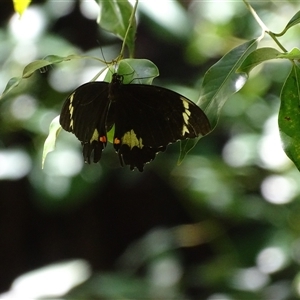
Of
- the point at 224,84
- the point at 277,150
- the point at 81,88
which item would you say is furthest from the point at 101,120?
the point at 277,150

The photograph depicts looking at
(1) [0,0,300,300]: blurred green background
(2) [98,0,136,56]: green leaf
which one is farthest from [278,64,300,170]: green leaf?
(1) [0,0,300,300]: blurred green background

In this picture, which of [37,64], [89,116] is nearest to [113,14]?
[89,116]

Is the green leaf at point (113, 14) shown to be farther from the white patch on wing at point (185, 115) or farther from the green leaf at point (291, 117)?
the green leaf at point (291, 117)

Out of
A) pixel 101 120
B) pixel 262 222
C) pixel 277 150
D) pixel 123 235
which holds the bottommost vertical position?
pixel 101 120

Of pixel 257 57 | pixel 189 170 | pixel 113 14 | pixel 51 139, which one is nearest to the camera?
pixel 257 57

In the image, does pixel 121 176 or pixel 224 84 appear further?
pixel 121 176

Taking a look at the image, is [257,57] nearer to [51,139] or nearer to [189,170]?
[51,139]

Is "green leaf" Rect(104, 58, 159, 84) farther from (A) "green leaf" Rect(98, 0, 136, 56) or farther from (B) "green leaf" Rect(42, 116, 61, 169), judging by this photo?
(A) "green leaf" Rect(98, 0, 136, 56)

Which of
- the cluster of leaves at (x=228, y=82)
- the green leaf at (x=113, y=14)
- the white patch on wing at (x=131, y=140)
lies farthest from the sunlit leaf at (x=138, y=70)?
the green leaf at (x=113, y=14)

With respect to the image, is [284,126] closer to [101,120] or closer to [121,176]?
[101,120]
